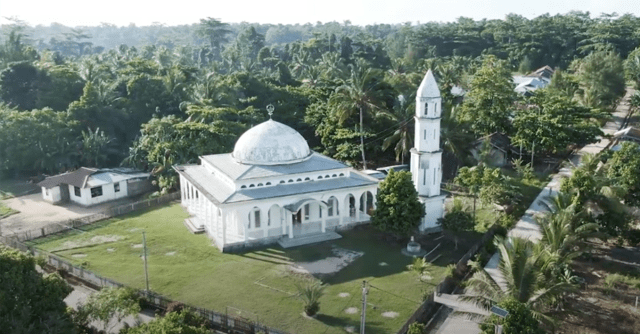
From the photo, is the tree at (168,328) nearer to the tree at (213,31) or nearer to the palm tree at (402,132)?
the palm tree at (402,132)

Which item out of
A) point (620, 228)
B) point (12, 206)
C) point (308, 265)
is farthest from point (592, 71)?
point (12, 206)

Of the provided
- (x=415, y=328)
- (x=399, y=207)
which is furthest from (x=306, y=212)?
(x=415, y=328)

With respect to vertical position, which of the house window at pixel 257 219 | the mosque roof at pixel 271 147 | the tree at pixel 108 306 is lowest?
the house window at pixel 257 219

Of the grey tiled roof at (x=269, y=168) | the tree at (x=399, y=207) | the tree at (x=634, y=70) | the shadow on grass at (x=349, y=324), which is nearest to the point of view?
the shadow on grass at (x=349, y=324)

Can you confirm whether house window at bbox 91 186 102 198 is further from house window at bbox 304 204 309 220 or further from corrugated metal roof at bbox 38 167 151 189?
house window at bbox 304 204 309 220

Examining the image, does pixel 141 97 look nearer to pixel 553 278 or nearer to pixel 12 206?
pixel 12 206

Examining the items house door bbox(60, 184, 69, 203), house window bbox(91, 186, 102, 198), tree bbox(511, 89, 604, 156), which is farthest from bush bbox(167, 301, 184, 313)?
tree bbox(511, 89, 604, 156)

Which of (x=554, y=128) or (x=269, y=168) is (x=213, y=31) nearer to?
(x=554, y=128)

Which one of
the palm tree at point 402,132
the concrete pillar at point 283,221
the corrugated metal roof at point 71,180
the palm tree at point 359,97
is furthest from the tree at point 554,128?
the corrugated metal roof at point 71,180
